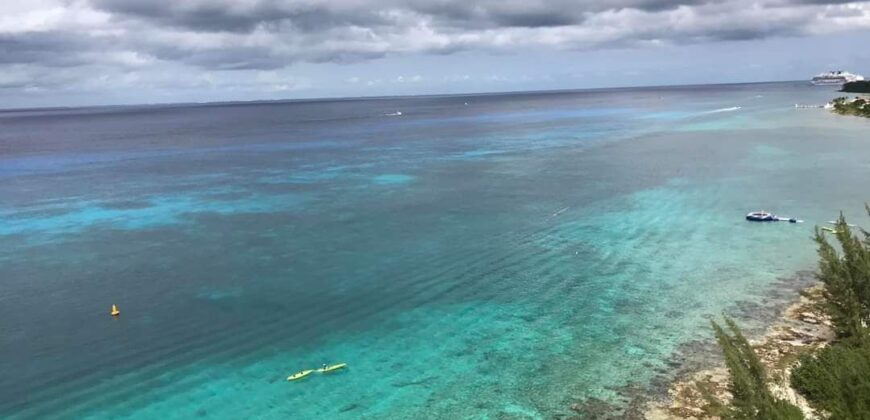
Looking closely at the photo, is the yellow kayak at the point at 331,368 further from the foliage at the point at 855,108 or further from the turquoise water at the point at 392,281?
the foliage at the point at 855,108

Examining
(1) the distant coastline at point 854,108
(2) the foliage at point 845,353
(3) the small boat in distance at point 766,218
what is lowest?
(3) the small boat in distance at point 766,218

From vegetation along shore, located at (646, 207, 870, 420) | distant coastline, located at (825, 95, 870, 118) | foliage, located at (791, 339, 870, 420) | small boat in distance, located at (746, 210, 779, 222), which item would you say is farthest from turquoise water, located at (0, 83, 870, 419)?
distant coastline, located at (825, 95, 870, 118)

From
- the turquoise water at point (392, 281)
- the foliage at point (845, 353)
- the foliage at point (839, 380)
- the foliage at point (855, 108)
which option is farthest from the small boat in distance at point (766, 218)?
the foliage at point (855, 108)

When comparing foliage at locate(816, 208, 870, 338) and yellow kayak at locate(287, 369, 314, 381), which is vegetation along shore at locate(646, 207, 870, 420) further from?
yellow kayak at locate(287, 369, 314, 381)

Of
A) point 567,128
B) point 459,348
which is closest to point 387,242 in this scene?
point 459,348

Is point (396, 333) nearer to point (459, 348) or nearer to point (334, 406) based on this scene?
point (459, 348)

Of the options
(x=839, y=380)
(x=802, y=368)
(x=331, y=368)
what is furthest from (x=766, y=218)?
(x=331, y=368)
